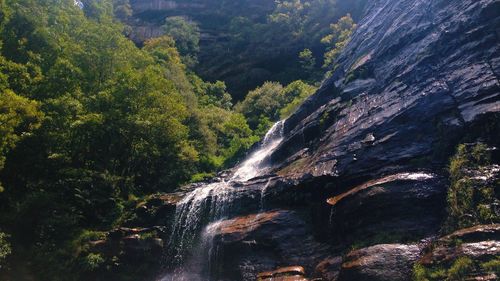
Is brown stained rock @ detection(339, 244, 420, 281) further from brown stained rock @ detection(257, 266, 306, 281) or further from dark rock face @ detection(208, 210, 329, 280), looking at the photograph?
dark rock face @ detection(208, 210, 329, 280)

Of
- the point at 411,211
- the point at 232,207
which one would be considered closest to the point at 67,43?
the point at 232,207

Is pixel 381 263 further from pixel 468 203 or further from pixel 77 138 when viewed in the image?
pixel 77 138

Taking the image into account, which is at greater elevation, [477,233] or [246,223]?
[246,223]

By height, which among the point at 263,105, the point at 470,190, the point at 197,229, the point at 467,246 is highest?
the point at 263,105

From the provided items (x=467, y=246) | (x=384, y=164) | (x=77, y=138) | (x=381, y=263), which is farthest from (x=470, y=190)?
(x=77, y=138)

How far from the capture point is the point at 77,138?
80.0 ft

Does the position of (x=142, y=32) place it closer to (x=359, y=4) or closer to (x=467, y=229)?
(x=359, y=4)

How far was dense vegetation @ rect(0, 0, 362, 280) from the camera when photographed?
20.5 meters

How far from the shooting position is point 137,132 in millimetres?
25344

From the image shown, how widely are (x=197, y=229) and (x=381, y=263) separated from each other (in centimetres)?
913

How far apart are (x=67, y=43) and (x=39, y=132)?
998 cm

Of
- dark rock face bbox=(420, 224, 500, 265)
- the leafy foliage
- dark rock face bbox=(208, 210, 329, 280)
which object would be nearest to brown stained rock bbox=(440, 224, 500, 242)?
dark rock face bbox=(420, 224, 500, 265)

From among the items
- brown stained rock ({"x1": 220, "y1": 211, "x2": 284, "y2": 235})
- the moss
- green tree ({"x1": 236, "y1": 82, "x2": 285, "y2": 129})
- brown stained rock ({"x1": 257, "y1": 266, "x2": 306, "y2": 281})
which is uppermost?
green tree ({"x1": 236, "y1": 82, "x2": 285, "y2": 129})

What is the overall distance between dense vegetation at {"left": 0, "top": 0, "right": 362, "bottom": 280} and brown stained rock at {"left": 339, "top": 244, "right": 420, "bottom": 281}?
10.8m
